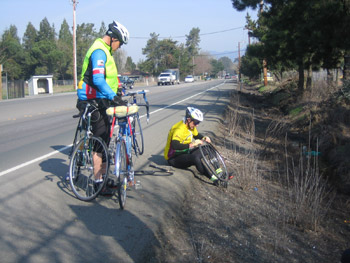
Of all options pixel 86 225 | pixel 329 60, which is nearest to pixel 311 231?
pixel 86 225

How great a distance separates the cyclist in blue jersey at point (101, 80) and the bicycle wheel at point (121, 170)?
0.91 ft

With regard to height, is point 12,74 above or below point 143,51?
below

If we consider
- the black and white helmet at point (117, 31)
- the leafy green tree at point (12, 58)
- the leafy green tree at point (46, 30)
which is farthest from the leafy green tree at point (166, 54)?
the black and white helmet at point (117, 31)

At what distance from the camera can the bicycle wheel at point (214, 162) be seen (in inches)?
247

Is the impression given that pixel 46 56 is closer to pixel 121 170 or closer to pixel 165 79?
pixel 165 79

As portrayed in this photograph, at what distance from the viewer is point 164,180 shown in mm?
6176

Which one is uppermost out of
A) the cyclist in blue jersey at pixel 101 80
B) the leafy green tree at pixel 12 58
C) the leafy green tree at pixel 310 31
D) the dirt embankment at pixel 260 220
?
the leafy green tree at pixel 12 58

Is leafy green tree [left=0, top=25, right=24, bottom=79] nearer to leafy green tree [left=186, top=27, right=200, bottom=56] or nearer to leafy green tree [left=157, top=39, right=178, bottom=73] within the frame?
leafy green tree [left=157, top=39, right=178, bottom=73]

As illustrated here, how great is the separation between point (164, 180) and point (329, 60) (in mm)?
9573

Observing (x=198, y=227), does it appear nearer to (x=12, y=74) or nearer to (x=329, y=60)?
(x=329, y=60)

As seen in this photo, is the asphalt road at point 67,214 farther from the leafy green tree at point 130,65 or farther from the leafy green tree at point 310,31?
the leafy green tree at point 130,65

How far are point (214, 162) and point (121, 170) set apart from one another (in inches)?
82.9

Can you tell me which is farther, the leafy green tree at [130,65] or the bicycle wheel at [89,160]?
the leafy green tree at [130,65]

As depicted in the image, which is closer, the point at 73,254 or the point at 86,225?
the point at 73,254
